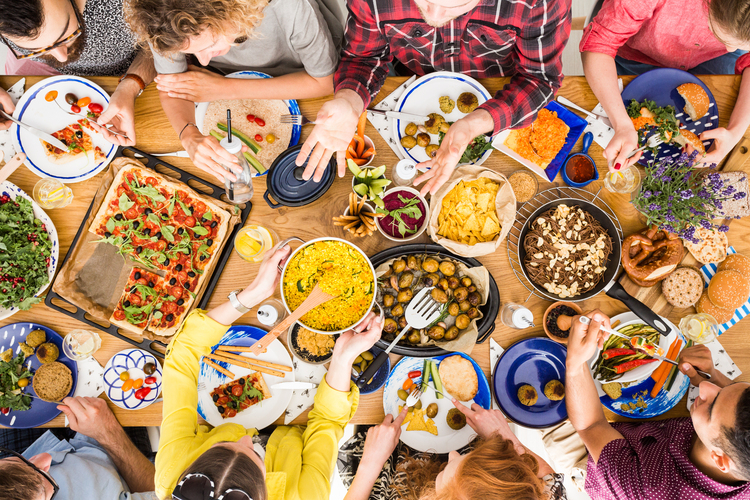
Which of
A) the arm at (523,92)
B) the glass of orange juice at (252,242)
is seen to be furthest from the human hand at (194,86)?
the arm at (523,92)

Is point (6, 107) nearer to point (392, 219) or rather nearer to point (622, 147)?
point (392, 219)

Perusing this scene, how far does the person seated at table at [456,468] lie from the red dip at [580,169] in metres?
1.18

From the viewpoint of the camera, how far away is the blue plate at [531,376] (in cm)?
189

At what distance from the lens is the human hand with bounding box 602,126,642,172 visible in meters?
1.83

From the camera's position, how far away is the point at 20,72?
233cm

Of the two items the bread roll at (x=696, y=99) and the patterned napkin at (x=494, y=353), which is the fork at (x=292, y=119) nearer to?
the patterned napkin at (x=494, y=353)

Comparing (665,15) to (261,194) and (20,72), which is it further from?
(20,72)

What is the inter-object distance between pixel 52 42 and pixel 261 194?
1115 millimetres

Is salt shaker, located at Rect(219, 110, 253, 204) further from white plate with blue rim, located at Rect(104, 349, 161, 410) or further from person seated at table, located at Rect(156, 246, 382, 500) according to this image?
white plate with blue rim, located at Rect(104, 349, 161, 410)

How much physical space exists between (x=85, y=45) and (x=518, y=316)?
2480 millimetres

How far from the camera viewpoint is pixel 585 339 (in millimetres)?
1773

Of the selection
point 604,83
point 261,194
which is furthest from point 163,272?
point 604,83

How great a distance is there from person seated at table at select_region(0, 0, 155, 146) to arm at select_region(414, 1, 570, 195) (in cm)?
142

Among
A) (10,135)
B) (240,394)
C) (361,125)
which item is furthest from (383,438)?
(10,135)
